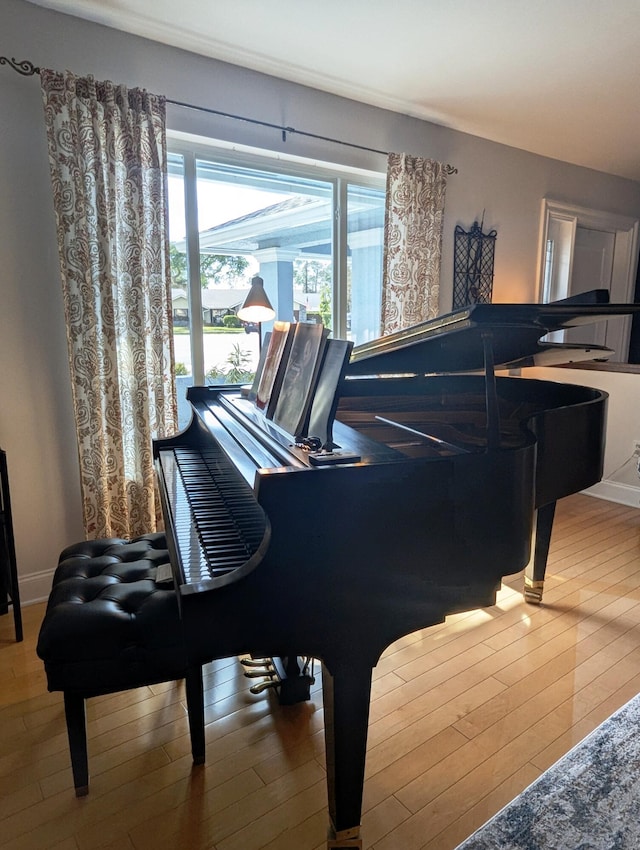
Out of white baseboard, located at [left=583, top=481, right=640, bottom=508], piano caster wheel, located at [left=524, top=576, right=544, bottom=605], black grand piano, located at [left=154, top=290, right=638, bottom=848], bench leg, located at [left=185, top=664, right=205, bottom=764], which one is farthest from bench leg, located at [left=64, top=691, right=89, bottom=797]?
white baseboard, located at [left=583, top=481, right=640, bottom=508]

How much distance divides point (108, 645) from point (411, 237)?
10.4 feet

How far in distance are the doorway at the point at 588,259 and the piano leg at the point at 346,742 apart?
4.30 meters

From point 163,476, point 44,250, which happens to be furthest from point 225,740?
point 44,250

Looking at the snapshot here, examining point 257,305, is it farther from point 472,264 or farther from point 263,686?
point 472,264

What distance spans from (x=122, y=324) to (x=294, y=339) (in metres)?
1.29

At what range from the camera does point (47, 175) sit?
248 centimetres

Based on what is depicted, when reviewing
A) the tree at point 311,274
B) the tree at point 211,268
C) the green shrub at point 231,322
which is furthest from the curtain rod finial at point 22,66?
the tree at point 311,274

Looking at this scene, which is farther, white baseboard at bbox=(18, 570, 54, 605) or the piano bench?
white baseboard at bbox=(18, 570, 54, 605)

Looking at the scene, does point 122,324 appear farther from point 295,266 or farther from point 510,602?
point 510,602

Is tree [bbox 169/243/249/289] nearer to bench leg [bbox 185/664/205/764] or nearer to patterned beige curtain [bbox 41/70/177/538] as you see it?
patterned beige curtain [bbox 41/70/177/538]

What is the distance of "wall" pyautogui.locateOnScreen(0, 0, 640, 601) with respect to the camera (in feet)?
7.87

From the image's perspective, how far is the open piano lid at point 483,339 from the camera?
1285 millimetres

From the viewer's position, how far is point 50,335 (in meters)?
2.58

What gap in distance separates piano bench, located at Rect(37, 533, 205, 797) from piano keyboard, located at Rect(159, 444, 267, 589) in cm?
24
